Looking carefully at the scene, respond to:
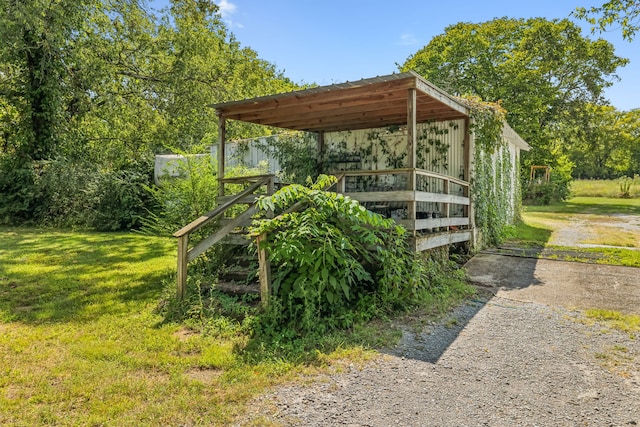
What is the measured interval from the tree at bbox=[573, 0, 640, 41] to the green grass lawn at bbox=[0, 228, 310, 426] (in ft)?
33.5

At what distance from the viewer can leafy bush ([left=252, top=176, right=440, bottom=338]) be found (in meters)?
4.13

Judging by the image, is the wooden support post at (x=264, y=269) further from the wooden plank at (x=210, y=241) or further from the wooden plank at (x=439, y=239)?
the wooden plank at (x=439, y=239)

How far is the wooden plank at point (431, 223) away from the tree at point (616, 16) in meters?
5.67

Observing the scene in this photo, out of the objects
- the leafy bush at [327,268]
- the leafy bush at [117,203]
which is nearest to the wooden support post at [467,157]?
the leafy bush at [327,268]

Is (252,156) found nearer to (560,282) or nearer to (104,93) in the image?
(104,93)

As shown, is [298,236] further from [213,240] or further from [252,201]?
[252,201]

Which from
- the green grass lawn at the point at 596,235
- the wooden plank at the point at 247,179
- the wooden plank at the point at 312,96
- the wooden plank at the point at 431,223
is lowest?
the green grass lawn at the point at 596,235

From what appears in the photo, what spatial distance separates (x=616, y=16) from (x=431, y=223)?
7086 millimetres

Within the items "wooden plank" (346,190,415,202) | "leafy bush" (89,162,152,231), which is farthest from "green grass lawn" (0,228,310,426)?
"leafy bush" (89,162,152,231)

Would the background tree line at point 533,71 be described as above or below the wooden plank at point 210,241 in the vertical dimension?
above

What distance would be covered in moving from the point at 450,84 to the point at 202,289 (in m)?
18.9

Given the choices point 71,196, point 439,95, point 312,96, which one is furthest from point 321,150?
point 71,196

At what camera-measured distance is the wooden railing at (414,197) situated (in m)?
5.56

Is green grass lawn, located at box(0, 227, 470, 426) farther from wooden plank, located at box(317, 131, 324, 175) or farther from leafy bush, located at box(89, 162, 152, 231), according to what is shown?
leafy bush, located at box(89, 162, 152, 231)
